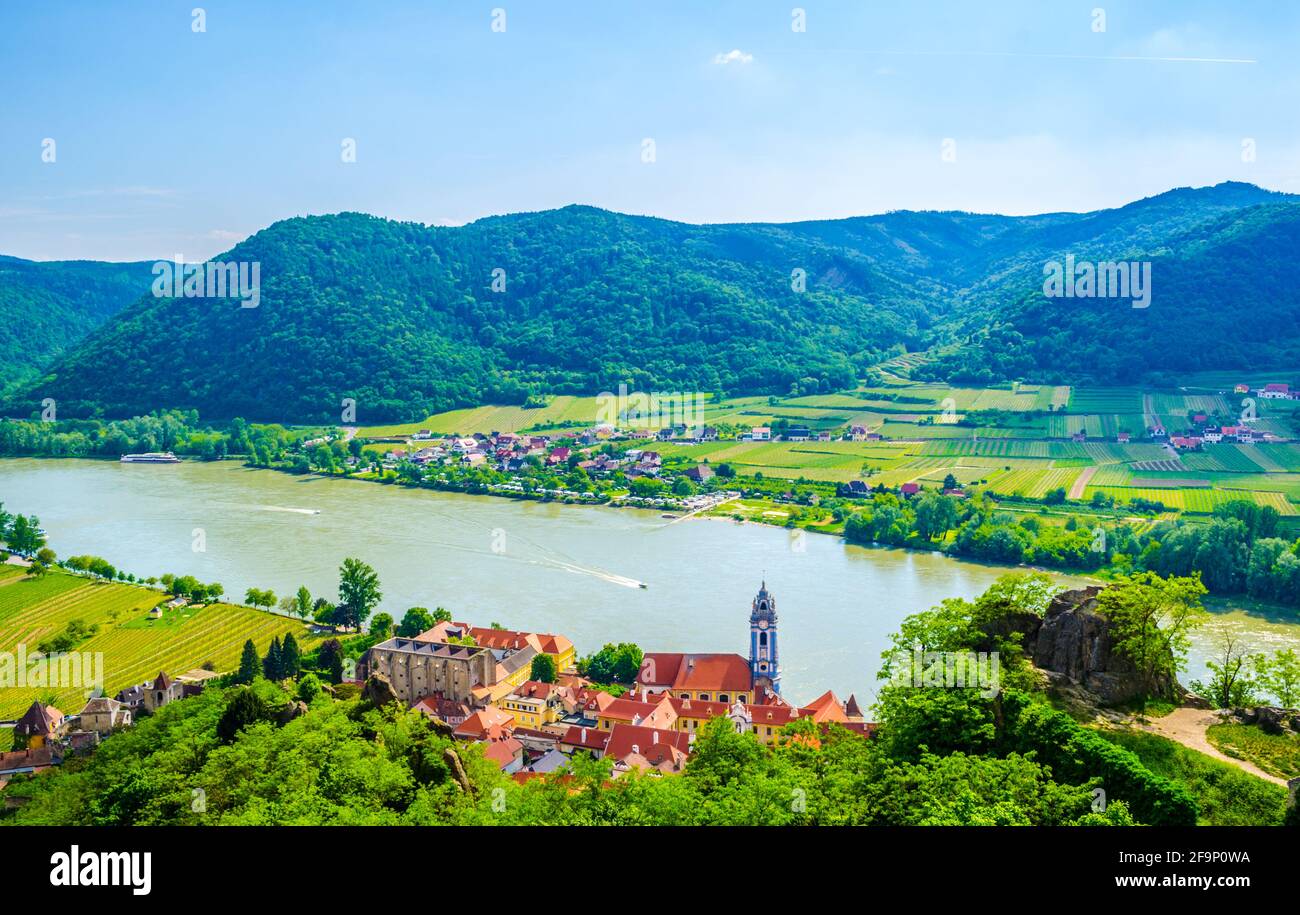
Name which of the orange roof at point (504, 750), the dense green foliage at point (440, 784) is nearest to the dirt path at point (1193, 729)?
the dense green foliage at point (440, 784)

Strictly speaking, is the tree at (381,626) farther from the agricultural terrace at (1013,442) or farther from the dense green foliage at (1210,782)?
the agricultural terrace at (1013,442)

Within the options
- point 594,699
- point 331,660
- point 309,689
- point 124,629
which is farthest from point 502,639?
point 124,629

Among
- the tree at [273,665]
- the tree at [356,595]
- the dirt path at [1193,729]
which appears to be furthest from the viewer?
the tree at [356,595]

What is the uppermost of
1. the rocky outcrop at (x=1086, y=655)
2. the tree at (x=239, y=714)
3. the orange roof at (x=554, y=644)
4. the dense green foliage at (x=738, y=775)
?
the rocky outcrop at (x=1086, y=655)

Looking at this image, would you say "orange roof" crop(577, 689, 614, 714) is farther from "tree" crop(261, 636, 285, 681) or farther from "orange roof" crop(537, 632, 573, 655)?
"tree" crop(261, 636, 285, 681)

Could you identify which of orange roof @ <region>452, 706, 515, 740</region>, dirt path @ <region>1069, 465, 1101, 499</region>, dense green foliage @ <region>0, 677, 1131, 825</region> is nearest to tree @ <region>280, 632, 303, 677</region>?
orange roof @ <region>452, 706, 515, 740</region>

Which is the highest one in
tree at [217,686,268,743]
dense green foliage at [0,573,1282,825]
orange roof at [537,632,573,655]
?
dense green foliage at [0,573,1282,825]

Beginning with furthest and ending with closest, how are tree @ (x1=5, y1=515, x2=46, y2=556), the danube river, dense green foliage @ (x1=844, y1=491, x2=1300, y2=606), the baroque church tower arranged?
tree @ (x1=5, y1=515, x2=46, y2=556) < dense green foliage @ (x1=844, y1=491, x2=1300, y2=606) < the danube river < the baroque church tower

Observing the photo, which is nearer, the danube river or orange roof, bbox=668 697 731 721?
orange roof, bbox=668 697 731 721
